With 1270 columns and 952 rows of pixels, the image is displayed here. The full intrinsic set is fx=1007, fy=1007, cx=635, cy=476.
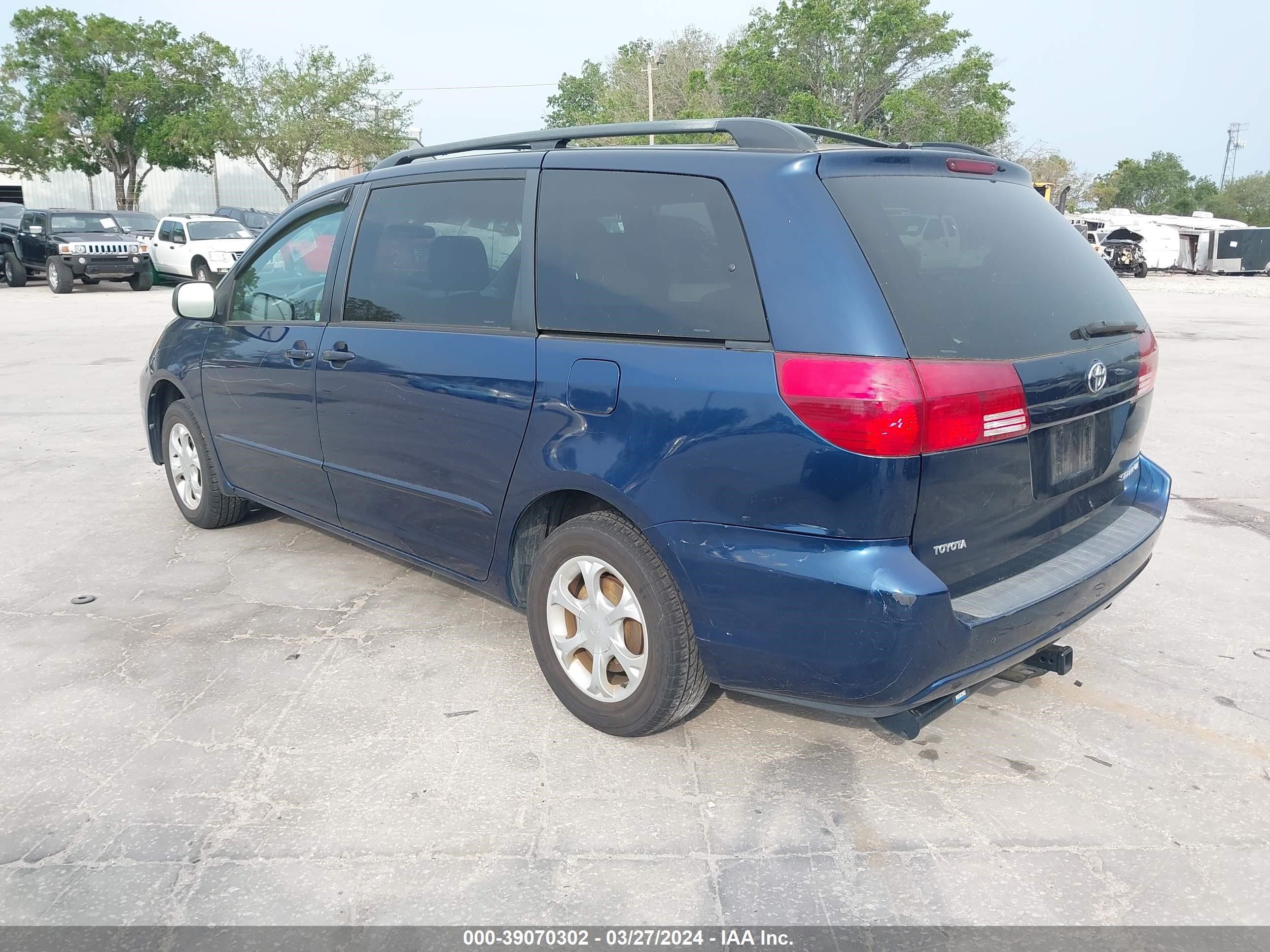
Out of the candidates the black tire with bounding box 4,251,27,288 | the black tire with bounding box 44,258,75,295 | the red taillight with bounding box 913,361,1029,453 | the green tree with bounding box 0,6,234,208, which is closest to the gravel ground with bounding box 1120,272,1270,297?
the black tire with bounding box 44,258,75,295

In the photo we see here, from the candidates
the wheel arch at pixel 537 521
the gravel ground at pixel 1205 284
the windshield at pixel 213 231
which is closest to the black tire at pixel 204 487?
the wheel arch at pixel 537 521

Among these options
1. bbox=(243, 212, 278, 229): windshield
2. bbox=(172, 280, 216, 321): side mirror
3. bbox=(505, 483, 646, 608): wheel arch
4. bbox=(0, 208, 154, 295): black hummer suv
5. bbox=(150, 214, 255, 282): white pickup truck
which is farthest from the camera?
bbox=(243, 212, 278, 229): windshield

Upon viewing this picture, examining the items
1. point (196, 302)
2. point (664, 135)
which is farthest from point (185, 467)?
point (664, 135)

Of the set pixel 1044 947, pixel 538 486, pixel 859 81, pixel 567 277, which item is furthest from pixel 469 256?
pixel 859 81

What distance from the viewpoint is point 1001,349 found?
2.71m

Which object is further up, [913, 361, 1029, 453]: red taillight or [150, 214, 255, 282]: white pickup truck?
[150, 214, 255, 282]: white pickup truck

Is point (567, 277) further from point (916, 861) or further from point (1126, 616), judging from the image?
point (1126, 616)

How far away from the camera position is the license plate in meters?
2.88

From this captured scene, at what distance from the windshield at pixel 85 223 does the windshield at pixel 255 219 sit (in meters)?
4.28

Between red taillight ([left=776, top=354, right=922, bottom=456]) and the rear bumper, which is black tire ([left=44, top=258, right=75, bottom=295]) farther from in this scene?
red taillight ([left=776, top=354, right=922, bottom=456])

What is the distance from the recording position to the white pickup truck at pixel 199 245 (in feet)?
72.7

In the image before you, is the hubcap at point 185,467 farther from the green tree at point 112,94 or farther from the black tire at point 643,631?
the green tree at point 112,94

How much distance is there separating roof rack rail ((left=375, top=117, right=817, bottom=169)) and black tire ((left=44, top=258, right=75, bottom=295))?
21.6 metres

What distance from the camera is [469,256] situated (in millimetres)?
3613
